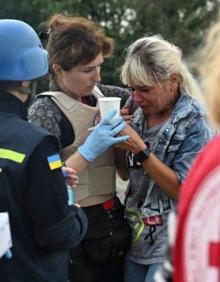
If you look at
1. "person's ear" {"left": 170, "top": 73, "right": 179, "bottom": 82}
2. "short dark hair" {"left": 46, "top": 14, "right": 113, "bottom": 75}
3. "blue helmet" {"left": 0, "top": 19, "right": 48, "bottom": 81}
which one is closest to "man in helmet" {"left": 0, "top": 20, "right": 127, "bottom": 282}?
"blue helmet" {"left": 0, "top": 19, "right": 48, "bottom": 81}

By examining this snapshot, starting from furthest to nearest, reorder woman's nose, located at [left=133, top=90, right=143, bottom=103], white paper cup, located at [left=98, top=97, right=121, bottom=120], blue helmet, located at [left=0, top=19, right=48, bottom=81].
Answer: woman's nose, located at [left=133, top=90, right=143, bottom=103] < white paper cup, located at [left=98, top=97, right=121, bottom=120] < blue helmet, located at [left=0, top=19, right=48, bottom=81]

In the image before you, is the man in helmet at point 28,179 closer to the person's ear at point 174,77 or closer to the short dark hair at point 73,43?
the short dark hair at point 73,43

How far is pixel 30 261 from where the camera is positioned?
6.64 ft

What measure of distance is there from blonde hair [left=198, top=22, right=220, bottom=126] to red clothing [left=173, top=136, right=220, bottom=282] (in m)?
0.07

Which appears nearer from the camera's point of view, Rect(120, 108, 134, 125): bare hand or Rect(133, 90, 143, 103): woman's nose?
Rect(133, 90, 143, 103): woman's nose

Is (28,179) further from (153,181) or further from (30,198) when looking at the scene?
(153,181)

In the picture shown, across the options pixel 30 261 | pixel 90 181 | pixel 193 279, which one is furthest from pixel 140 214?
pixel 193 279

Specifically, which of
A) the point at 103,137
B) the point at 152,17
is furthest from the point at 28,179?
the point at 152,17

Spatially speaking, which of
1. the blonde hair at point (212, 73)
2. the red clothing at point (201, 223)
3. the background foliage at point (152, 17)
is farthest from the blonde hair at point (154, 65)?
the background foliage at point (152, 17)

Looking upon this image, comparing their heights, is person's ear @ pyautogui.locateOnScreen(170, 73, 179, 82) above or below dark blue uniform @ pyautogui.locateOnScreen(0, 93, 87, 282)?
above

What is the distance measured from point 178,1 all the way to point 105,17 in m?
2.10

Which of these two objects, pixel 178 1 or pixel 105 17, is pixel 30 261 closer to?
pixel 105 17

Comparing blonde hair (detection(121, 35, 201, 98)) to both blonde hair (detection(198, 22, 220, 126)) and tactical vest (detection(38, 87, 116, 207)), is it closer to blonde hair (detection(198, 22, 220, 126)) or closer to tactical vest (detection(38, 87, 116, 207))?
tactical vest (detection(38, 87, 116, 207))

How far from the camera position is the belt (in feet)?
9.00
